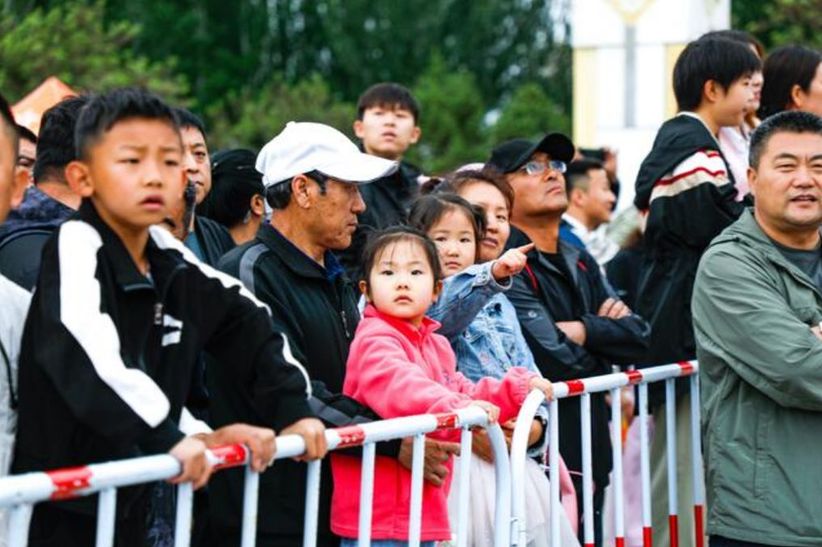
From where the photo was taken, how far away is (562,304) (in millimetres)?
6555

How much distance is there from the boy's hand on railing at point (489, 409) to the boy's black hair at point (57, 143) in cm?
148

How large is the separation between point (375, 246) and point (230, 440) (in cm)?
131

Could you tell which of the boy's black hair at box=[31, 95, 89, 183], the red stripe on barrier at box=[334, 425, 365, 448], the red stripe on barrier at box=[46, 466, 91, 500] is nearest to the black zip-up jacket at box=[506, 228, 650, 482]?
the red stripe on barrier at box=[334, 425, 365, 448]

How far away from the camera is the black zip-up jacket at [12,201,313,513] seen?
149 inches

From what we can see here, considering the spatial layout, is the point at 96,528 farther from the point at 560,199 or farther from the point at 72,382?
the point at 560,199

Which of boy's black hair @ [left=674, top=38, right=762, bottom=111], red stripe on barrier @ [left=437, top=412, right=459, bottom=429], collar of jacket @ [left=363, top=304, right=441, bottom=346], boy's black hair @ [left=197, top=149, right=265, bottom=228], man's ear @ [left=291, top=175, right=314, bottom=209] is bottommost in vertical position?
red stripe on barrier @ [left=437, top=412, right=459, bottom=429]

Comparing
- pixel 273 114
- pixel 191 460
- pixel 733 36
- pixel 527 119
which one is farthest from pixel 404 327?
pixel 527 119

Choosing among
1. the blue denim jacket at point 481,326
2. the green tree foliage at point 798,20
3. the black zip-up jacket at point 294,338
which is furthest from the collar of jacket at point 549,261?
the green tree foliage at point 798,20

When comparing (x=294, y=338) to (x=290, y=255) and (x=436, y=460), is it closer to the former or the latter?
(x=290, y=255)

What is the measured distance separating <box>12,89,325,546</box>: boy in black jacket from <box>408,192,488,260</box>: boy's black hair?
1725mm

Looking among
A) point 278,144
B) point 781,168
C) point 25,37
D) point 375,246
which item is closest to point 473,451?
point 375,246

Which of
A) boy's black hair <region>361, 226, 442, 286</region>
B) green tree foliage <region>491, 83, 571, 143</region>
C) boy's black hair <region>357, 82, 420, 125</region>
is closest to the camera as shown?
boy's black hair <region>361, 226, 442, 286</region>

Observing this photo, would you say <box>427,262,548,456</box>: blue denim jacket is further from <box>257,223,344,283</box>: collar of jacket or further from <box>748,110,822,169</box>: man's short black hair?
<box>748,110,822,169</box>: man's short black hair

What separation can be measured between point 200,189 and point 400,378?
5.64ft
